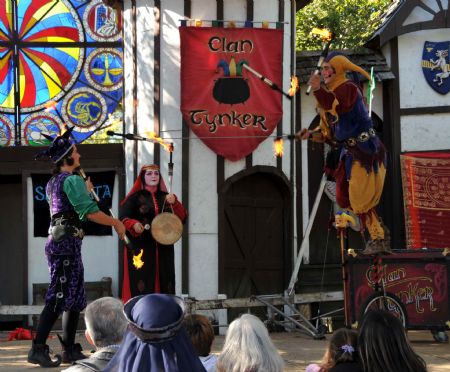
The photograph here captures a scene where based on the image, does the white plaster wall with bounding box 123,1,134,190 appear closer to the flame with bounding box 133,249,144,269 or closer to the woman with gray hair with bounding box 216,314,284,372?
the flame with bounding box 133,249,144,269

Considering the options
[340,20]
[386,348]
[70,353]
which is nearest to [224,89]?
[70,353]

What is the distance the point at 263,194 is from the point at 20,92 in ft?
12.6

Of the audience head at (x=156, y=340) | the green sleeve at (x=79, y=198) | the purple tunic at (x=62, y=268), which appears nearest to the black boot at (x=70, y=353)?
the purple tunic at (x=62, y=268)

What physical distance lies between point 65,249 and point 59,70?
20.8ft

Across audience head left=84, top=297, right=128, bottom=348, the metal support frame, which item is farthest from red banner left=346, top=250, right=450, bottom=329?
audience head left=84, top=297, right=128, bottom=348

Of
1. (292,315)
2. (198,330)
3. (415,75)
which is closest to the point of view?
(198,330)

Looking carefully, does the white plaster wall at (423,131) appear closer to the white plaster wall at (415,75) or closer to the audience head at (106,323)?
the white plaster wall at (415,75)

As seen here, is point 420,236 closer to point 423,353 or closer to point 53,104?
point 423,353

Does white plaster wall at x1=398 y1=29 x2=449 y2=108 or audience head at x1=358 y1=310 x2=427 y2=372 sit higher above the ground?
white plaster wall at x1=398 y1=29 x2=449 y2=108

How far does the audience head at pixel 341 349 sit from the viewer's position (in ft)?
14.8

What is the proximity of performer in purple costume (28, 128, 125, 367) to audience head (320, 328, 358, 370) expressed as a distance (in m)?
3.49

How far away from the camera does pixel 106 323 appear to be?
4543 millimetres

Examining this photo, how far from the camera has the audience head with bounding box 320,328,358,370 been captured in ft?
14.8

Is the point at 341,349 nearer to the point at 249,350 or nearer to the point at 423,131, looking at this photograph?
the point at 249,350
